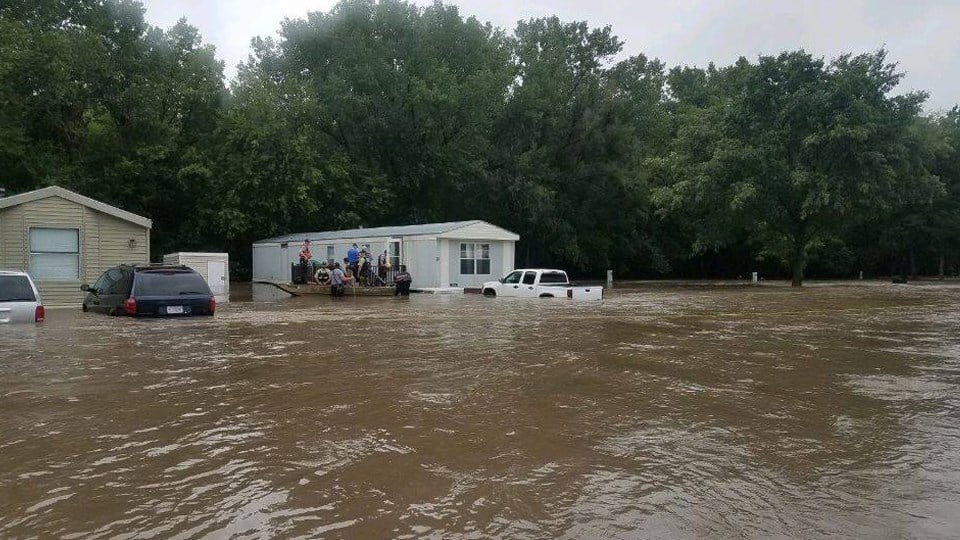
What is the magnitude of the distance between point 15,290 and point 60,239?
7380 mm

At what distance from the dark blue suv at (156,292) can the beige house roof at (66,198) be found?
4.92 metres

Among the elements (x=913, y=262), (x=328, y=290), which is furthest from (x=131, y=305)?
(x=913, y=262)

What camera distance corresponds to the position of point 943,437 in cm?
657

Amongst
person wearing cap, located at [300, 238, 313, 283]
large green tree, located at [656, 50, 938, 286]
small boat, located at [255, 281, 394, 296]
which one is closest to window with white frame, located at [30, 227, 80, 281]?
small boat, located at [255, 281, 394, 296]

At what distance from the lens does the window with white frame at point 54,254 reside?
20.6 meters

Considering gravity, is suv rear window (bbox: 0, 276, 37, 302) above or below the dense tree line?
below

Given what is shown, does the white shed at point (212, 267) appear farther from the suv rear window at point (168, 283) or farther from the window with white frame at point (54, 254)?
the suv rear window at point (168, 283)

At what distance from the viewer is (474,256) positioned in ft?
105

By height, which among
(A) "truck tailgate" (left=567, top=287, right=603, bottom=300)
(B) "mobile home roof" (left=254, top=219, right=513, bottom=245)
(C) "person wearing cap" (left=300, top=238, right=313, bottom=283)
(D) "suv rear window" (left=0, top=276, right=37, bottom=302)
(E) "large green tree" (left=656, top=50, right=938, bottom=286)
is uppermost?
(E) "large green tree" (left=656, top=50, right=938, bottom=286)

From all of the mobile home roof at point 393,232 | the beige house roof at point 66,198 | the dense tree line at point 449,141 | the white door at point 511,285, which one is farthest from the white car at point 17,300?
the dense tree line at point 449,141

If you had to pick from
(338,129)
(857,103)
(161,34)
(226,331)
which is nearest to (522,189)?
(338,129)

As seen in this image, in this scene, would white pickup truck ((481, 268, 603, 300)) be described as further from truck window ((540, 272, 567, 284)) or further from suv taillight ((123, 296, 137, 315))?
suv taillight ((123, 296, 137, 315))

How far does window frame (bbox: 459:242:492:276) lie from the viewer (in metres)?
31.7

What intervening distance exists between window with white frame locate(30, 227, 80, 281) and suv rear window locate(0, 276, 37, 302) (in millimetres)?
7053
